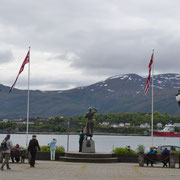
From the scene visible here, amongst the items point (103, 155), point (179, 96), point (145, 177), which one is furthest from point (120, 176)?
point (103, 155)

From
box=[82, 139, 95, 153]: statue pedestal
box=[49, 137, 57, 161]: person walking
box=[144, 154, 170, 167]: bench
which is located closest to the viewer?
box=[144, 154, 170, 167]: bench

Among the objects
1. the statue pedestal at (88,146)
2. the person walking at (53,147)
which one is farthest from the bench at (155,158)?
the person walking at (53,147)

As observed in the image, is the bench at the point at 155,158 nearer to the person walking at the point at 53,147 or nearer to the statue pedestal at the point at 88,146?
the statue pedestal at the point at 88,146

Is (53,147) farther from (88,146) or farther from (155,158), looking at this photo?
(155,158)

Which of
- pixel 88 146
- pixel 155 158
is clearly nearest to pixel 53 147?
pixel 88 146

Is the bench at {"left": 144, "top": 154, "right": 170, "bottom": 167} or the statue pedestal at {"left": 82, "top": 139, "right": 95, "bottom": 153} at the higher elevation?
the statue pedestal at {"left": 82, "top": 139, "right": 95, "bottom": 153}

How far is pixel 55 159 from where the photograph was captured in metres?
33.8

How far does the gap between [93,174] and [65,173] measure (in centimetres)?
138

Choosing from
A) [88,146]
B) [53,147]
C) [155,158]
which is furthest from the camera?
[88,146]

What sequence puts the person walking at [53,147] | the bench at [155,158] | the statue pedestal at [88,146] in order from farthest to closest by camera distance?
1. the statue pedestal at [88,146]
2. the person walking at [53,147]
3. the bench at [155,158]

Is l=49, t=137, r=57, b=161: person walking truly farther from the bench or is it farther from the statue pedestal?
the bench

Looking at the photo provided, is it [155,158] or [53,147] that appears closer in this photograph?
[155,158]

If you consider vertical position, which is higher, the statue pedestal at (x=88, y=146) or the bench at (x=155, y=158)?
the statue pedestal at (x=88, y=146)

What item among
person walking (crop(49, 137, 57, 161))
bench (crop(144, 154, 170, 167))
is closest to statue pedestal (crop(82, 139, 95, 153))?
person walking (crop(49, 137, 57, 161))
